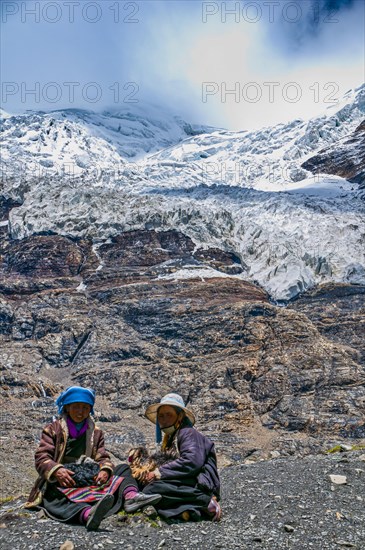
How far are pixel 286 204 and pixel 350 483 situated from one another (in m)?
127

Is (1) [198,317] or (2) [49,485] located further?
(1) [198,317]

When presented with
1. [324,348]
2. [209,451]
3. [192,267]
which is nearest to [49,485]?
[209,451]

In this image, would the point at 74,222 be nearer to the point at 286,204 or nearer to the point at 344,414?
the point at 286,204

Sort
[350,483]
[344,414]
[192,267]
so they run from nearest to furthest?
[350,483] → [344,414] → [192,267]

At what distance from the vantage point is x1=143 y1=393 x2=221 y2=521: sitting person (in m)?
9.40

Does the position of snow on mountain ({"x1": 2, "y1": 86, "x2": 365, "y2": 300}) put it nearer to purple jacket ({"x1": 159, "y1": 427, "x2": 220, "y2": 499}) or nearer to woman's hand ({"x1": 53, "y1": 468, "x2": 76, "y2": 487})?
purple jacket ({"x1": 159, "y1": 427, "x2": 220, "y2": 499})

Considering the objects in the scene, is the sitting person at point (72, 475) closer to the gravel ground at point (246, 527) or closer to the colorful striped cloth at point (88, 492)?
the colorful striped cloth at point (88, 492)

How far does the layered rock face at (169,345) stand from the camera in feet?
254

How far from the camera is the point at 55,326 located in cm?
10681

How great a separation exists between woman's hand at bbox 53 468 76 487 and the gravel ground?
0.58 m

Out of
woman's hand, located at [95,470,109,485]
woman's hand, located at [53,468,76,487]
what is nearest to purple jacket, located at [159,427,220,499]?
woman's hand, located at [95,470,109,485]

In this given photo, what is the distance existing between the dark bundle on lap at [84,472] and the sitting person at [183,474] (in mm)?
816

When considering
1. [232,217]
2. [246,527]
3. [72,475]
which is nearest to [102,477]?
[72,475]

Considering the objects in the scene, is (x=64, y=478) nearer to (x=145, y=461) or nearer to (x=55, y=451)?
(x=55, y=451)
